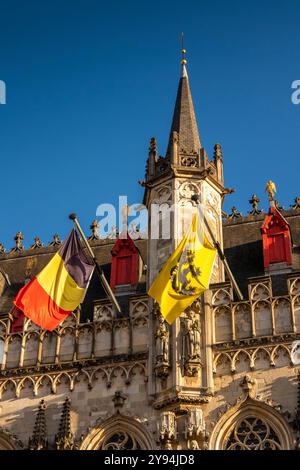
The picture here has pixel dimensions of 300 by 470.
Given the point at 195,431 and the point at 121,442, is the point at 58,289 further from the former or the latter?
the point at 195,431

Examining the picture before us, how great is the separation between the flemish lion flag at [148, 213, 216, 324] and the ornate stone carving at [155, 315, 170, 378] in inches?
30.0

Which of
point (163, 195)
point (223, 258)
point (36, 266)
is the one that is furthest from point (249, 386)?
point (36, 266)

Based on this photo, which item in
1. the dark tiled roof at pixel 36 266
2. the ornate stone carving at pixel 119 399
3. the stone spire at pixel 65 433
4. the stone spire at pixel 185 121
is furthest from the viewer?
the dark tiled roof at pixel 36 266

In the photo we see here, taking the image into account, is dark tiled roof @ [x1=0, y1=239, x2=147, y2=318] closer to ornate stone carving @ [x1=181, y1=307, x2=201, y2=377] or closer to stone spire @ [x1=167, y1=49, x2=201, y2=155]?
ornate stone carving @ [x1=181, y1=307, x2=201, y2=377]

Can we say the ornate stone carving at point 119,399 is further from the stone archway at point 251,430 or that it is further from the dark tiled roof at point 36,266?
the dark tiled roof at point 36,266

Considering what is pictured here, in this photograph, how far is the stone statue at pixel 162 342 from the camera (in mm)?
25797

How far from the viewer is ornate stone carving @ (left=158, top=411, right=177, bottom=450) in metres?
24.5

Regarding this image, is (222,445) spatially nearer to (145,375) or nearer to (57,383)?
(145,375)

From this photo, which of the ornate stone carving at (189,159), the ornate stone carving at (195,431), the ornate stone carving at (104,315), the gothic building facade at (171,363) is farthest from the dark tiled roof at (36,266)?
the ornate stone carving at (195,431)

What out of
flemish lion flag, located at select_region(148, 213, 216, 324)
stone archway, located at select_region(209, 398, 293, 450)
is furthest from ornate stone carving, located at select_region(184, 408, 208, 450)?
flemish lion flag, located at select_region(148, 213, 216, 324)

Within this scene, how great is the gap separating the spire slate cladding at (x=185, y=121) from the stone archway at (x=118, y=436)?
9.04 metres

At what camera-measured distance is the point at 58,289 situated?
27.1 meters

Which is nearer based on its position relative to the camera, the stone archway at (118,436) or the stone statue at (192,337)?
the stone archway at (118,436)

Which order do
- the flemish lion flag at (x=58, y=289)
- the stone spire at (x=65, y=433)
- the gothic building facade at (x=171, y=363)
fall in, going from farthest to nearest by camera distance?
the flemish lion flag at (x=58, y=289) < the stone spire at (x=65, y=433) < the gothic building facade at (x=171, y=363)
